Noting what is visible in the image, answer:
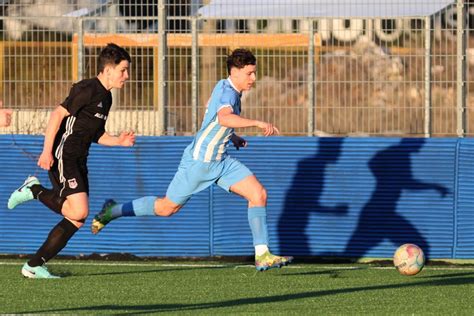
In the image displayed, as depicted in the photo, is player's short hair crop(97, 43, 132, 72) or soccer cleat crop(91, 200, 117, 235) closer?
player's short hair crop(97, 43, 132, 72)

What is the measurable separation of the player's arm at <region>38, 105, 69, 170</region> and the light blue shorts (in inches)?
45.0

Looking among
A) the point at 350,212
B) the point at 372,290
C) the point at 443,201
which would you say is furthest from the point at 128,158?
the point at 372,290

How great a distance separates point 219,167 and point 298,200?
208 centimetres

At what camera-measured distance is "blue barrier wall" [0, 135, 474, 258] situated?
1338 cm

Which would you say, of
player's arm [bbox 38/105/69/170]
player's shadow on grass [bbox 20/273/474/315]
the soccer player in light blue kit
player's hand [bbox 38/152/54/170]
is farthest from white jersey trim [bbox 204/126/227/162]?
player's shadow on grass [bbox 20/273/474/315]

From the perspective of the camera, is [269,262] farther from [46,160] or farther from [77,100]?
[77,100]

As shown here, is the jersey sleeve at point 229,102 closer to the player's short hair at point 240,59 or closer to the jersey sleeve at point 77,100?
the player's short hair at point 240,59

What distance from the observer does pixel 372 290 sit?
417 inches

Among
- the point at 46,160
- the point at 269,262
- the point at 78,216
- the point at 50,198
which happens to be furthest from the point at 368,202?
the point at 46,160

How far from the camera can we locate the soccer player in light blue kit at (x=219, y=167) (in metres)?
11.4

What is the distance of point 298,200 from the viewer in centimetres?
1357

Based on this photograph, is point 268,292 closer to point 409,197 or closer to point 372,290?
Answer: point 372,290

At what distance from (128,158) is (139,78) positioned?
1.21 meters

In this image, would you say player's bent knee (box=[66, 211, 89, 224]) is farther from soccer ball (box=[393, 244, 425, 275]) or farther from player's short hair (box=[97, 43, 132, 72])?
soccer ball (box=[393, 244, 425, 275])
